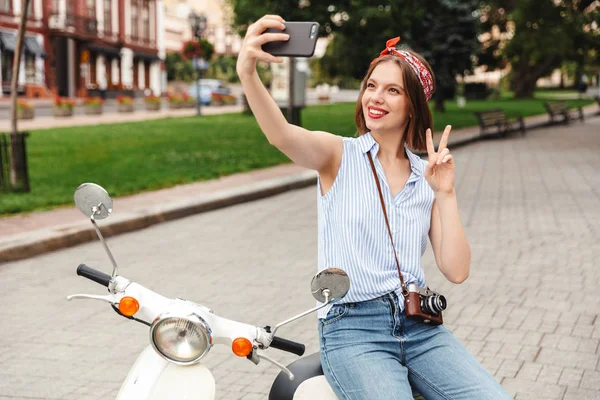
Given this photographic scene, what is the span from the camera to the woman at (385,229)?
8.90ft

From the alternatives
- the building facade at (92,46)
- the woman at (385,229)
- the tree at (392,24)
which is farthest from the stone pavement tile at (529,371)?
the building facade at (92,46)

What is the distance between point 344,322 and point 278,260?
506 cm

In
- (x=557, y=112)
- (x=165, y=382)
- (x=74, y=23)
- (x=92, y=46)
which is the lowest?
(x=557, y=112)

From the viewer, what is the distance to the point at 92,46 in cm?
5731

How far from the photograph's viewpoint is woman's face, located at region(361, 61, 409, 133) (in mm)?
3057

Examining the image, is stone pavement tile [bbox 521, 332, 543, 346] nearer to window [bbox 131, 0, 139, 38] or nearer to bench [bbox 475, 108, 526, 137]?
bench [bbox 475, 108, 526, 137]

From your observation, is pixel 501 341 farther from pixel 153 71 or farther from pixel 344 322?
pixel 153 71

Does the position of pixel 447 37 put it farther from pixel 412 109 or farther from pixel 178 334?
pixel 178 334

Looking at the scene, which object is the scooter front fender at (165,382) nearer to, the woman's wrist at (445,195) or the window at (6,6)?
the woman's wrist at (445,195)

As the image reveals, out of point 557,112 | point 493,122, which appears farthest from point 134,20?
point 493,122

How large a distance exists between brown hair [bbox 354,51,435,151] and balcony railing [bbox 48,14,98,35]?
53090mm

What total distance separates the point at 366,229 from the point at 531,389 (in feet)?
6.84

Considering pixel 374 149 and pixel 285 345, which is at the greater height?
pixel 374 149

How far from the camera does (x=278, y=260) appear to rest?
7930 millimetres
